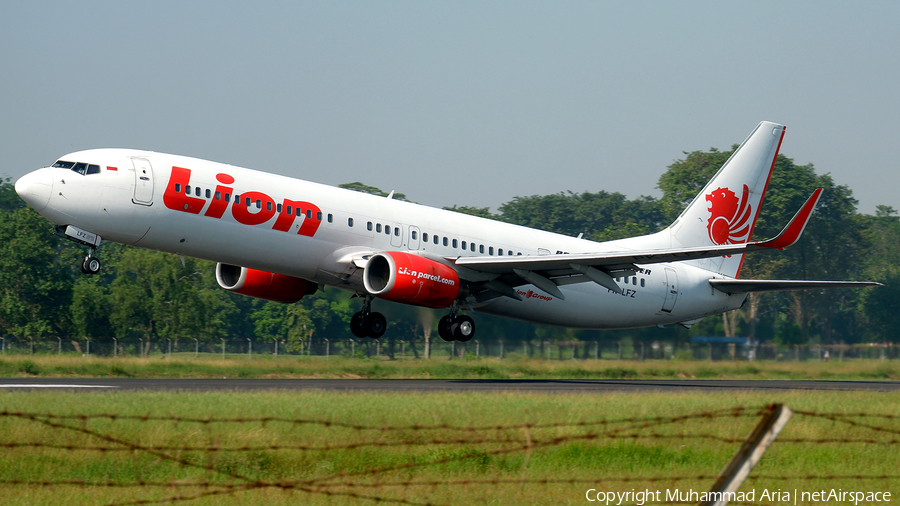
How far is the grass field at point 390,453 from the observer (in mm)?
10695

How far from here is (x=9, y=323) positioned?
64.9 m

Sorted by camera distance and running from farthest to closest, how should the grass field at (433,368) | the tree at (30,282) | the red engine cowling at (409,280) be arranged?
1. the tree at (30,282)
2. the grass field at (433,368)
3. the red engine cowling at (409,280)

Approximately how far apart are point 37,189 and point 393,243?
10.3m

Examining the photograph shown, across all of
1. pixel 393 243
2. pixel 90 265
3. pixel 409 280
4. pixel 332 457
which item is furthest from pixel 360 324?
pixel 332 457

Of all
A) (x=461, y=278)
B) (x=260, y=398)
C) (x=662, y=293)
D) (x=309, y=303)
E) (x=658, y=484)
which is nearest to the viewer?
(x=658, y=484)

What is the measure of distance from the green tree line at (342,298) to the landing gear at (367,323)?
4.26 feet

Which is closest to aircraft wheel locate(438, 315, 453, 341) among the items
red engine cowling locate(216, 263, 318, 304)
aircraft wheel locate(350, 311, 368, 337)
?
aircraft wheel locate(350, 311, 368, 337)

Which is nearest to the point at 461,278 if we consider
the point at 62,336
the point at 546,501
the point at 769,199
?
the point at 546,501

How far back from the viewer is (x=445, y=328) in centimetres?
3247

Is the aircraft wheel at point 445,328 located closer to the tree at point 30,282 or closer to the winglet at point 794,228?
the winglet at point 794,228

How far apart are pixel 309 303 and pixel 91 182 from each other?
158ft

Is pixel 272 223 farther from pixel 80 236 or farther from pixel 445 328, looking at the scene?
pixel 445 328

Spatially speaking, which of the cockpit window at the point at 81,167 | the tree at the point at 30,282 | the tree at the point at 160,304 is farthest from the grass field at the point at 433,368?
the tree at the point at 30,282

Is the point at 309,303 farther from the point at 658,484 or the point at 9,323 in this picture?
the point at 658,484
